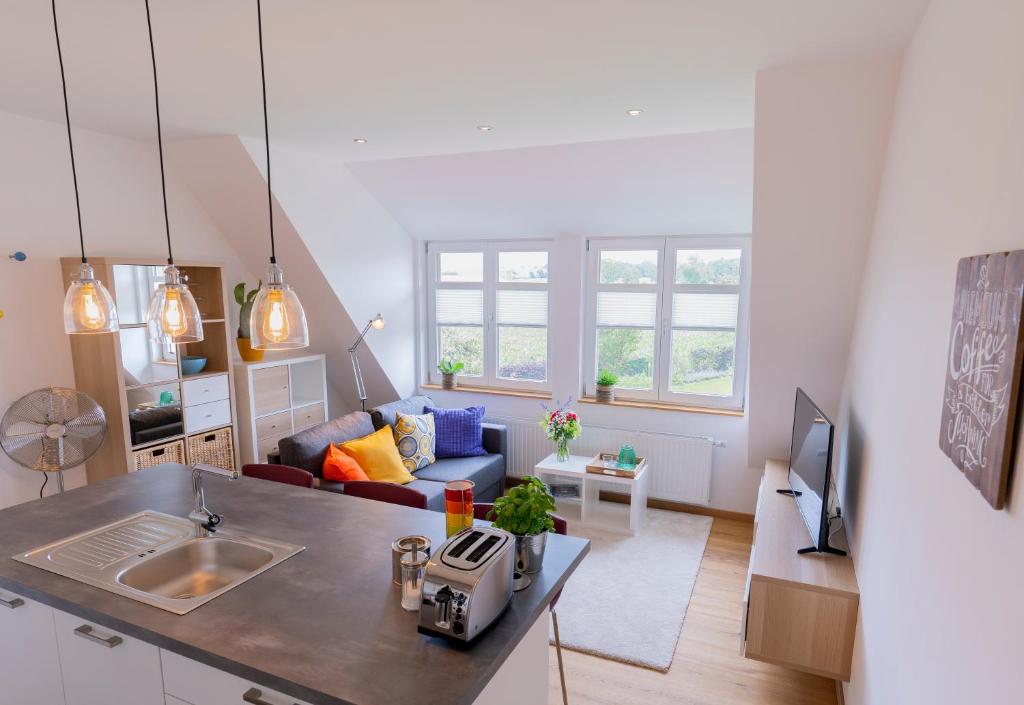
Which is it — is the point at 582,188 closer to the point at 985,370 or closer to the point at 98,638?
the point at 985,370

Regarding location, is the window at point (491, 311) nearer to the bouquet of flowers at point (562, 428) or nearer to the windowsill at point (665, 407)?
the windowsill at point (665, 407)

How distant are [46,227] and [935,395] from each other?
4473 mm

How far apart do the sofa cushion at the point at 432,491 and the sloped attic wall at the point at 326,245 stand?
1456mm

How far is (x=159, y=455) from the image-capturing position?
12.7 feet

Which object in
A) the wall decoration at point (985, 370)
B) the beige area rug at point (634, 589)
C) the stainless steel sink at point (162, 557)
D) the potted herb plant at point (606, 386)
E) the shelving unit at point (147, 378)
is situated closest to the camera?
the wall decoration at point (985, 370)

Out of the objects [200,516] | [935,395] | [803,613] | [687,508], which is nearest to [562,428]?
[687,508]

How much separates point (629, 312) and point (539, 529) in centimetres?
338

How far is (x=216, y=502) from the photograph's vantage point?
2.51 metres

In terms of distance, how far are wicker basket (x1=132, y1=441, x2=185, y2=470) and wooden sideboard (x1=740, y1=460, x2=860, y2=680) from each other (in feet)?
11.9

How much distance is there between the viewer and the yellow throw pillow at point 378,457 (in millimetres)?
4008

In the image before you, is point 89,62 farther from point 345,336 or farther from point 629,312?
point 629,312

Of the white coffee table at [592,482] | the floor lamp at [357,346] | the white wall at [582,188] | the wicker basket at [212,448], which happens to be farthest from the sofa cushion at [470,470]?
the white wall at [582,188]

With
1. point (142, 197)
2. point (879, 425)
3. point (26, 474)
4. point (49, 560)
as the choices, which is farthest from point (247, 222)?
point (879, 425)

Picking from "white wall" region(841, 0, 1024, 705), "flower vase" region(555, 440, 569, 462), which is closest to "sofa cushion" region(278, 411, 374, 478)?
"flower vase" region(555, 440, 569, 462)
